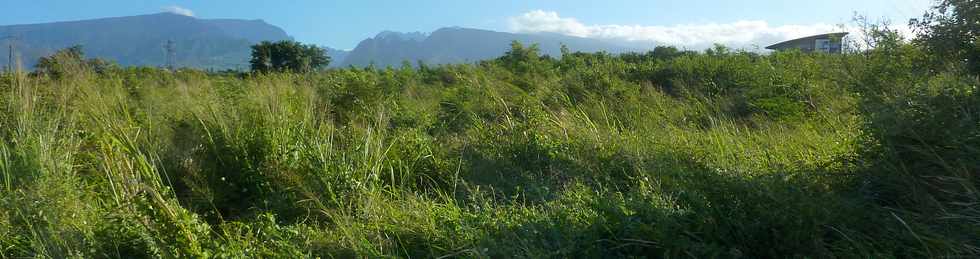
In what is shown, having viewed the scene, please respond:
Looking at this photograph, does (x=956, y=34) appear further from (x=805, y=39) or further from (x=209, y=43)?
(x=209, y=43)

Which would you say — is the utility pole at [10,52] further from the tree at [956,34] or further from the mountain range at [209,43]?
the tree at [956,34]

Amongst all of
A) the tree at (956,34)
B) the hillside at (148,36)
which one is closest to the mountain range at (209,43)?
the hillside at (148,36)

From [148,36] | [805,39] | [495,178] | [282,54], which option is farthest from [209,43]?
[495,178]

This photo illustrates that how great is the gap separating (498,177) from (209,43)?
7080cm

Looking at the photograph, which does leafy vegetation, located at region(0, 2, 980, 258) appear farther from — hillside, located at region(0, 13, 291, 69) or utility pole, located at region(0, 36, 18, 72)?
hillside, located at region(0, 13, 291, 69)

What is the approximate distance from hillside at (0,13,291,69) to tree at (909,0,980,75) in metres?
6.65

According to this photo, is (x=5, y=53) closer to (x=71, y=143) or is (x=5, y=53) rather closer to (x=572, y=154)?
(x=71, y=143)

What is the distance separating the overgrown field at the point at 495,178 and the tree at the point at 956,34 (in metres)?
0.13

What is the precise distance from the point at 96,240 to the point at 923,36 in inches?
181

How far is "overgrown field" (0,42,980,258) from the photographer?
9.41ft

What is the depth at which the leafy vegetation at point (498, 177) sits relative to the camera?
287cm

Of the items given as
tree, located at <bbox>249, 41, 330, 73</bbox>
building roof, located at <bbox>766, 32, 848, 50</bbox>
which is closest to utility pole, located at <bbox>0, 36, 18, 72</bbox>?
building roof, located at <bbox>766, 32, 848, 50</bbox>

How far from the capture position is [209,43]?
2675 inches

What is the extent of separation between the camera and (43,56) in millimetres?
6258
